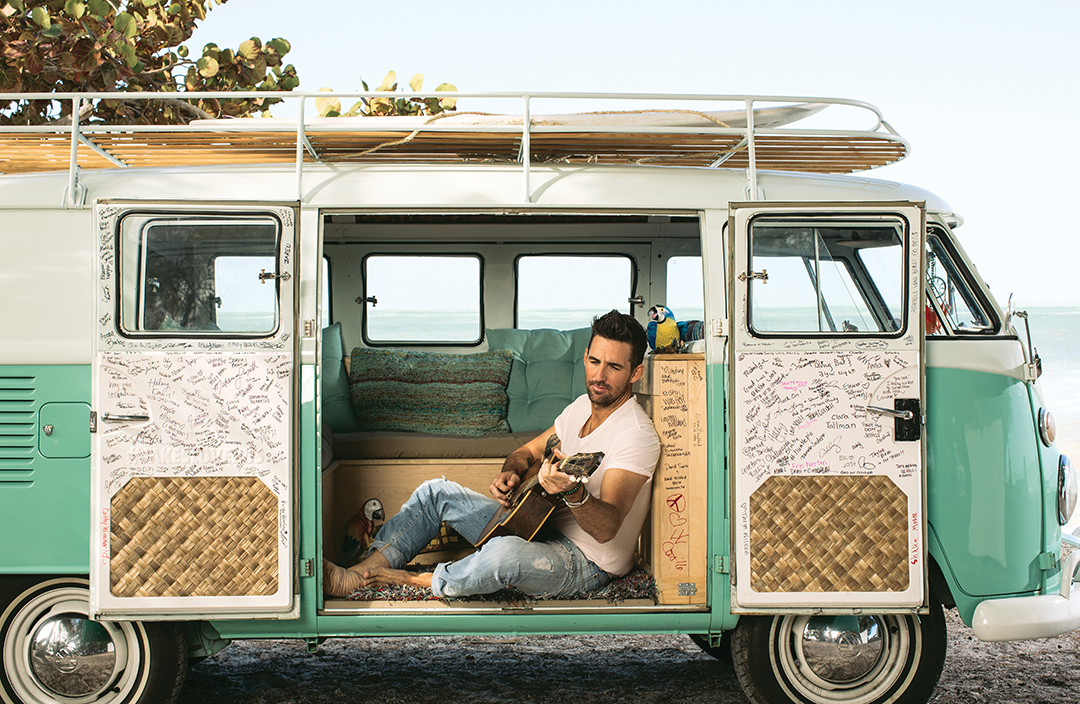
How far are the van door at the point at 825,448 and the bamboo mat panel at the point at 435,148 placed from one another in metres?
0.66

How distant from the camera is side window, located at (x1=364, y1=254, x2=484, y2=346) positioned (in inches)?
230

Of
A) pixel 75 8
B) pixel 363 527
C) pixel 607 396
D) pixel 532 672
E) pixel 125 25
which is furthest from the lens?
pixel 125 25

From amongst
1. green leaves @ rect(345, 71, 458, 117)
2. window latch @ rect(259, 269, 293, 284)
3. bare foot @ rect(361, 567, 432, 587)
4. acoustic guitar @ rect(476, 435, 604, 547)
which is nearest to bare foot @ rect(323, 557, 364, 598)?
bare foot @ rect(361, 567, 432, 587)

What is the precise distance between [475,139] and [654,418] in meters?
1.56

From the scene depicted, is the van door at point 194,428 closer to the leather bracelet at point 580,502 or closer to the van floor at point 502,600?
the van floor at point 502,600

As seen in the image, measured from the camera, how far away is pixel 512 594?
402cm

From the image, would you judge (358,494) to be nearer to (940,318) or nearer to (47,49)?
(940,318)

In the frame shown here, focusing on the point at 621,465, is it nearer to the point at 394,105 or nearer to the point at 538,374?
the point at 538,374

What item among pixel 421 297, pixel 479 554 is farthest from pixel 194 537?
pixel 421 297

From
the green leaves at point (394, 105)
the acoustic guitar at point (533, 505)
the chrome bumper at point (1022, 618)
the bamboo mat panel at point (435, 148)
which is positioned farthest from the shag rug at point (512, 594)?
the green leaves at point (394, 105)

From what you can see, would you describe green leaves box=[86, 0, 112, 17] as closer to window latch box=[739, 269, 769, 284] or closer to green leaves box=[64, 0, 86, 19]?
green leaves box=[64, 0, 86, 19]

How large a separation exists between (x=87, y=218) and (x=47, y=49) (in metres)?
4.89

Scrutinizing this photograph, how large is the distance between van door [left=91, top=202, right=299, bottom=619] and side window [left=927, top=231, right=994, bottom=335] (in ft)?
9.29

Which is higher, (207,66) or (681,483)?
(207,66)
